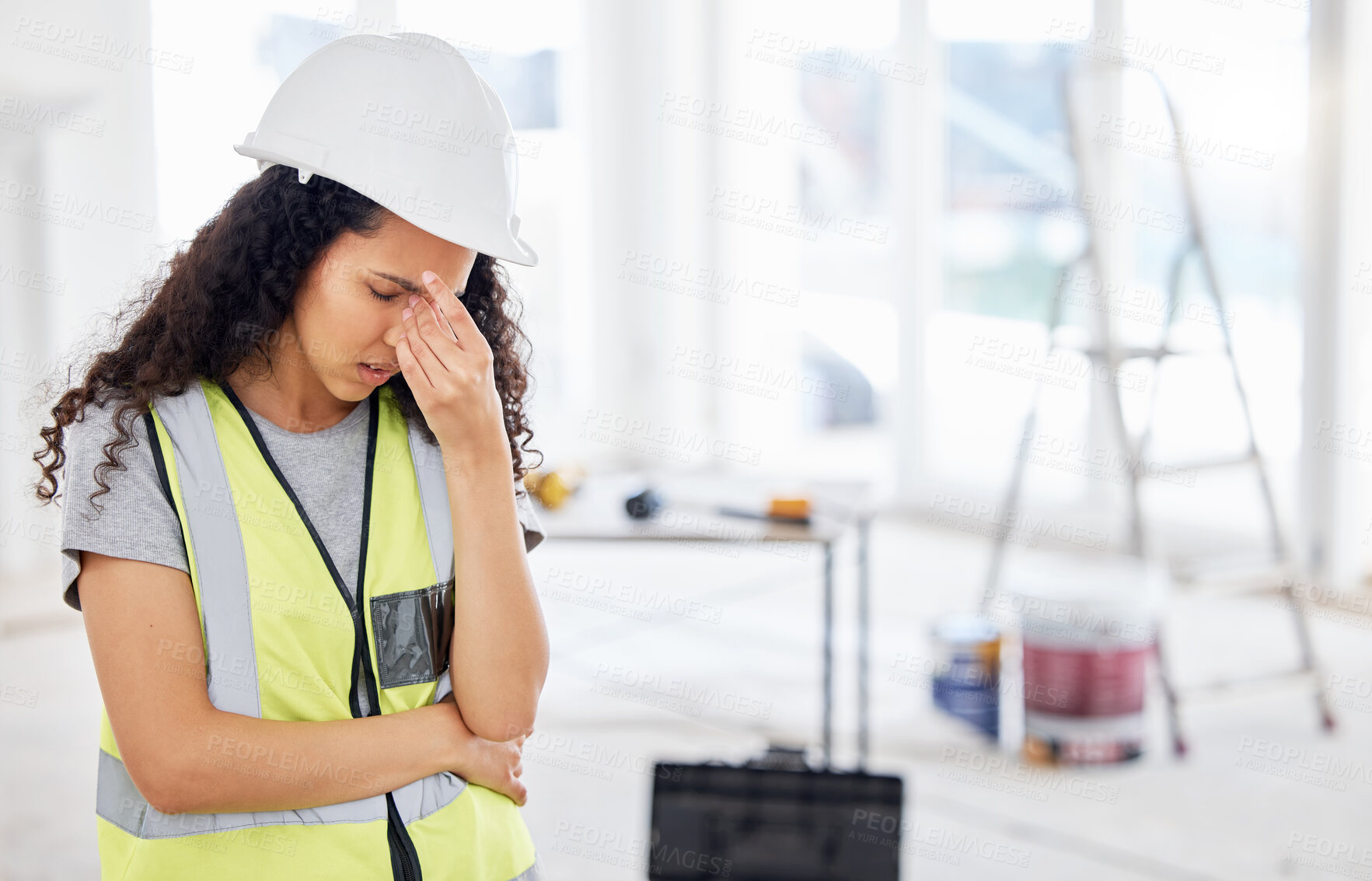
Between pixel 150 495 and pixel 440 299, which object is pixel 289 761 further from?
pixel 440 299

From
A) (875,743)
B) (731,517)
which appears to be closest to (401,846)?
(731,517)

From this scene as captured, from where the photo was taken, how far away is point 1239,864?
7.89 ft

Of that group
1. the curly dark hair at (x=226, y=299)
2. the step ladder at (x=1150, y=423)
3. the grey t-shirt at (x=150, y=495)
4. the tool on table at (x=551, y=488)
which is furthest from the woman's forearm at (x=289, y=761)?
the step ladder at (x=1150, y=423)

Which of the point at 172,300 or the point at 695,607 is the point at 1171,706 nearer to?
the point at 695,607

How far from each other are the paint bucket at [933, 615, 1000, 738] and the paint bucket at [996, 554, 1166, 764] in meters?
0.10

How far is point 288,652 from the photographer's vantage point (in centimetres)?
103

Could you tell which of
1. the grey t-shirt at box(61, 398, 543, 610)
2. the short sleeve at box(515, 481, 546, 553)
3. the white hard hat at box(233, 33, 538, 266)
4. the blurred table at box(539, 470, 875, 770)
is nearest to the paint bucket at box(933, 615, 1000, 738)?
the blurred table at box(539, 470, 875, 770)

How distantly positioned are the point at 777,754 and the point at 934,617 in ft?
7.93

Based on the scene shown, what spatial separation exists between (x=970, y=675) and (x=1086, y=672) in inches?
12.6

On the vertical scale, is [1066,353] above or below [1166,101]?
below

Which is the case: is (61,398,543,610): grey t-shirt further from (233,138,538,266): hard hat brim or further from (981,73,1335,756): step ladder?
(981,73,1335,756): step ladder

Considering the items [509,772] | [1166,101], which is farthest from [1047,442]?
[509,772]

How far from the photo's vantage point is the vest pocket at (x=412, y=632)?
1090 millimetres

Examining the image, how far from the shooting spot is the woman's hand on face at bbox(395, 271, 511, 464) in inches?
42.7
